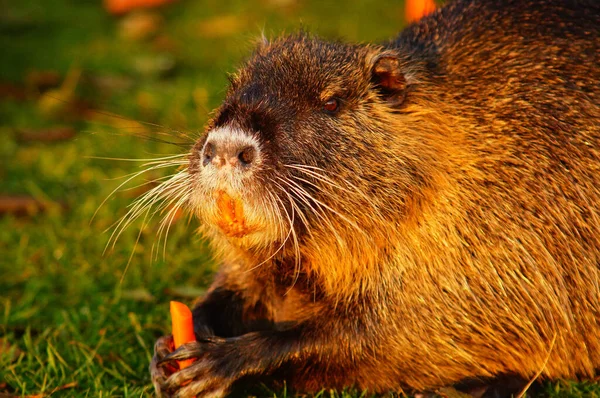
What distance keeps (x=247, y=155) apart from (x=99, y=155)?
2769mm

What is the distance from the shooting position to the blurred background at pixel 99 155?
3320 mm

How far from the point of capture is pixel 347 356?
115 inches

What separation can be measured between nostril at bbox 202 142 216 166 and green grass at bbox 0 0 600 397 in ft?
2.05

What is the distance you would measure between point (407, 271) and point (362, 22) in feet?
14.0

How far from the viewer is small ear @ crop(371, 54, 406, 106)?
2994mm

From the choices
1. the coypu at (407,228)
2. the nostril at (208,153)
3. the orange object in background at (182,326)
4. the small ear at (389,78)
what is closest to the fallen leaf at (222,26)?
the coypu at (407,228)

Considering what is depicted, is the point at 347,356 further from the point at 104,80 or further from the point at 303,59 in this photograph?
the point at 104,80

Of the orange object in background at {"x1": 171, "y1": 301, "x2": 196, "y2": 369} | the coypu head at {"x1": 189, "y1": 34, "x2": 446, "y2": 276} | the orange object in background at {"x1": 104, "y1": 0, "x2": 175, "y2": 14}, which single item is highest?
the orange object in background at {"x1": 104, "y1": 0, "x2": 175, "y2": 14}

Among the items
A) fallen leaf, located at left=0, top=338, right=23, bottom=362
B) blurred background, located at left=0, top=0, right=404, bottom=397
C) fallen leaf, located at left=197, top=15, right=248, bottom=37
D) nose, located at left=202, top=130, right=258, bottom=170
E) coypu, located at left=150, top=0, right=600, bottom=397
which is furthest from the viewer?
fallen leaf, located at left=197, top=15, right=248, bottom=37

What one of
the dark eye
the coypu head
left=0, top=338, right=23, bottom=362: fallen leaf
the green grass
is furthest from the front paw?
the dark eye

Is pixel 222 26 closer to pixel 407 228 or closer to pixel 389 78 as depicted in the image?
pixel 389 78

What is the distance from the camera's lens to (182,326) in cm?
295

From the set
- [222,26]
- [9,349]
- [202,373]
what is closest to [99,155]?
[9,349]

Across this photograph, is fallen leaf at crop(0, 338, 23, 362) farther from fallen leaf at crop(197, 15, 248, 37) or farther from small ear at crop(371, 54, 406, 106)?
fallen leaf at crop(197, 15, 248, 37)
